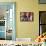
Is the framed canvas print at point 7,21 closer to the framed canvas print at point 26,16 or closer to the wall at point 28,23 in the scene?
the wall at point 28,23

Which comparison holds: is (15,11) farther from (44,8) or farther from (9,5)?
(44,8)

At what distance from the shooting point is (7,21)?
5168mm

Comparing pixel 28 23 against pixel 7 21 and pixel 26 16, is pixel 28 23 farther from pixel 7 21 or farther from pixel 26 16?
pixel 7 21

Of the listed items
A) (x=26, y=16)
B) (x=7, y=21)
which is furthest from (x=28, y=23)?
(x=7, y=21)

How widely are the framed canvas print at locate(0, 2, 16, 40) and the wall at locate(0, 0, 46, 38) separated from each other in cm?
18

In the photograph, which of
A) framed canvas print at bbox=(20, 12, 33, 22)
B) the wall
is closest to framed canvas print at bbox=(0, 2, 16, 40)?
the wall

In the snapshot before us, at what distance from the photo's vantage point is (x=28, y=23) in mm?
5094

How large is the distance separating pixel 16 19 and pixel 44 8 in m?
1.08

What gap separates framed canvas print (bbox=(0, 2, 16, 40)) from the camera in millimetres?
5102

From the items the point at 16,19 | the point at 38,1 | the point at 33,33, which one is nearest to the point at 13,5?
the point at 16,19

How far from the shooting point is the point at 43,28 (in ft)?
16.6

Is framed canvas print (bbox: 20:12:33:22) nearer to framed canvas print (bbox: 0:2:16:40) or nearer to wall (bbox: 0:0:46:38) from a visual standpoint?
wall (bbox: 0:0:46:38)

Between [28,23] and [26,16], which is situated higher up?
[26,16]

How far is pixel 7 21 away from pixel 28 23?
2.56 ft
